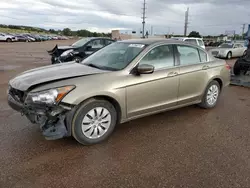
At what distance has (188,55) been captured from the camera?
4508mm

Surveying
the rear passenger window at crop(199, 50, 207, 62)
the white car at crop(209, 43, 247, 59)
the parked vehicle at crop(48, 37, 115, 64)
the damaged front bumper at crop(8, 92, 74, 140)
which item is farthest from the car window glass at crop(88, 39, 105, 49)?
the white car at crop(209, 43, 247, 59)

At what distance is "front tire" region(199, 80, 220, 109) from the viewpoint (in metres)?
4.85

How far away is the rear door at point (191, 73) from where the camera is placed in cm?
427

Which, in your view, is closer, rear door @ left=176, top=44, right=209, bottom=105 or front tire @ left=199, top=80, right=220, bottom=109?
rear door @ left=176, top=44, right=209, bottom=105

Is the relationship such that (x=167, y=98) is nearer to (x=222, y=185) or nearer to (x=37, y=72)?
(x=222, y=185)

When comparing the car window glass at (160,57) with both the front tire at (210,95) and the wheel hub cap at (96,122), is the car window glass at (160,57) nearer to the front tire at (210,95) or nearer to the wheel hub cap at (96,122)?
the wheel hub cap at (96,122)

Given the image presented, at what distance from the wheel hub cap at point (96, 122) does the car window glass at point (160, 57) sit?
110 centimetres

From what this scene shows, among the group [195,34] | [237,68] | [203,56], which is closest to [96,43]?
[237,68]

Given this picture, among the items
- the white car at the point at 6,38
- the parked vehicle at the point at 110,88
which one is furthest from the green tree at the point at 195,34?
the parked vehicle at the point at 110,88

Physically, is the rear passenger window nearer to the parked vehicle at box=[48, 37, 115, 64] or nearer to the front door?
the front door

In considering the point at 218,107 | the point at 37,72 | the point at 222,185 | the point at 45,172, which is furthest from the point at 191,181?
the point at 218,107

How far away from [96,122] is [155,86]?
3.99 feet

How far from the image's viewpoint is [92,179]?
257 centimetres

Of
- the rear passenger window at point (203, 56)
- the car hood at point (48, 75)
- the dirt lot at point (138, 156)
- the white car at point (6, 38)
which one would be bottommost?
the dirt lot at point (138, 156)
